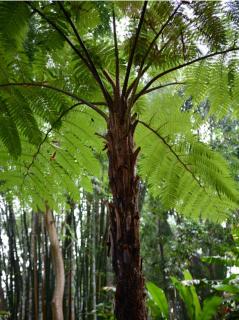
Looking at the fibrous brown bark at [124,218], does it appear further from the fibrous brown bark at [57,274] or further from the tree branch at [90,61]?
the fibrous brown bark at [57,274]

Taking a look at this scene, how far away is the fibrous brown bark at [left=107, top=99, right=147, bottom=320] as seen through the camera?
116cm

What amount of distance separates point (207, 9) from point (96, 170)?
102 centimetres

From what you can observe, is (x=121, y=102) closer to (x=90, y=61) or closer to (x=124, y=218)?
(x=90, y=61)

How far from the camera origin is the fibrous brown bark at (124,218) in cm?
116

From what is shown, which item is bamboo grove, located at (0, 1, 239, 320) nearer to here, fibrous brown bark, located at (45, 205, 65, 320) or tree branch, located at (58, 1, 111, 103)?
tree branch, located at (58, 1, 111, 103)

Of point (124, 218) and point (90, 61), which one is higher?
point (90, 61)

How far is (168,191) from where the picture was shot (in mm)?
1921

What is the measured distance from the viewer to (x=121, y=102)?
146 centimetres

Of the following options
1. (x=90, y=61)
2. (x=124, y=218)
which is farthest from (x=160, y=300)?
(x=90, y=61)

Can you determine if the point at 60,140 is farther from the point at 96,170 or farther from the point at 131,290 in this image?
the point at 131,290

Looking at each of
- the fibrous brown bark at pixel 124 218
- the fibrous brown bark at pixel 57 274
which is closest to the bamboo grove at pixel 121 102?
the fibrous brown bark at pixel 124 218

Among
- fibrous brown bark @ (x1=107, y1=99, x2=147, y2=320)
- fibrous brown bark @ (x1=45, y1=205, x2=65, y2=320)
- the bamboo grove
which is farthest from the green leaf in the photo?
fibrous brown bark @ (x1=107, y1=99, x2=147, y2=320)

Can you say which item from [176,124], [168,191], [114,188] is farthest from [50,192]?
[114,188]

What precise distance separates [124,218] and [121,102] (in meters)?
0.46
